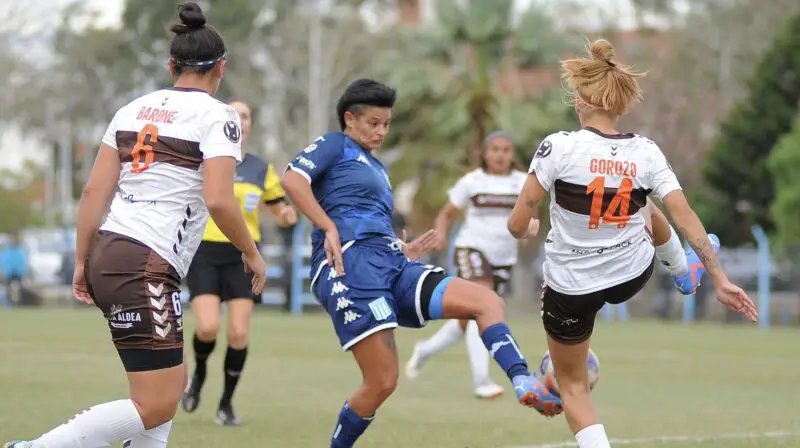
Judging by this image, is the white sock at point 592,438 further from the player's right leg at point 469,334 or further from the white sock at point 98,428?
the player's right leg at point 469,334

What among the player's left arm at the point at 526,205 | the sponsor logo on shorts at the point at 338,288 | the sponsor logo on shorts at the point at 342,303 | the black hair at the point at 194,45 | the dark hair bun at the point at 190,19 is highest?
the dark hair bun at the point at 190,19

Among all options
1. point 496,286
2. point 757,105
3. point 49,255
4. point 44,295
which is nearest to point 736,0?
point 757,105

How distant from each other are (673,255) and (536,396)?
1.30 meters

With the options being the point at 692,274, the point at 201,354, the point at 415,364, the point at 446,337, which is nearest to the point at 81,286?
the point at 692,274

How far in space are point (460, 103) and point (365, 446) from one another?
2988cm

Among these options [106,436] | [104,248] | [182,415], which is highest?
[104,248]

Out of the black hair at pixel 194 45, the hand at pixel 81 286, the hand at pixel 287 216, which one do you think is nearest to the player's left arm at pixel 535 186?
the black hair at pixel 194 45

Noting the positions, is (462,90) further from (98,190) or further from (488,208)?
(98,190)

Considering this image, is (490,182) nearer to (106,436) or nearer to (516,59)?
(106,436)

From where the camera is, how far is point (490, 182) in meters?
13.2

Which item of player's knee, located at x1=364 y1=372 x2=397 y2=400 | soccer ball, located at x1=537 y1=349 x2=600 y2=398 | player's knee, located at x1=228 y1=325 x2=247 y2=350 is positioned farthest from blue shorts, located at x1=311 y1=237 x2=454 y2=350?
player's knee, located at x1=228 y1=325 x2=247 y2=350

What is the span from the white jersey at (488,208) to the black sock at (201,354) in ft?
11.3

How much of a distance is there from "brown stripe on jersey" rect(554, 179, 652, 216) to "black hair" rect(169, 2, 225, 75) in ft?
5.56

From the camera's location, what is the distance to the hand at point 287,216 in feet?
32.5
